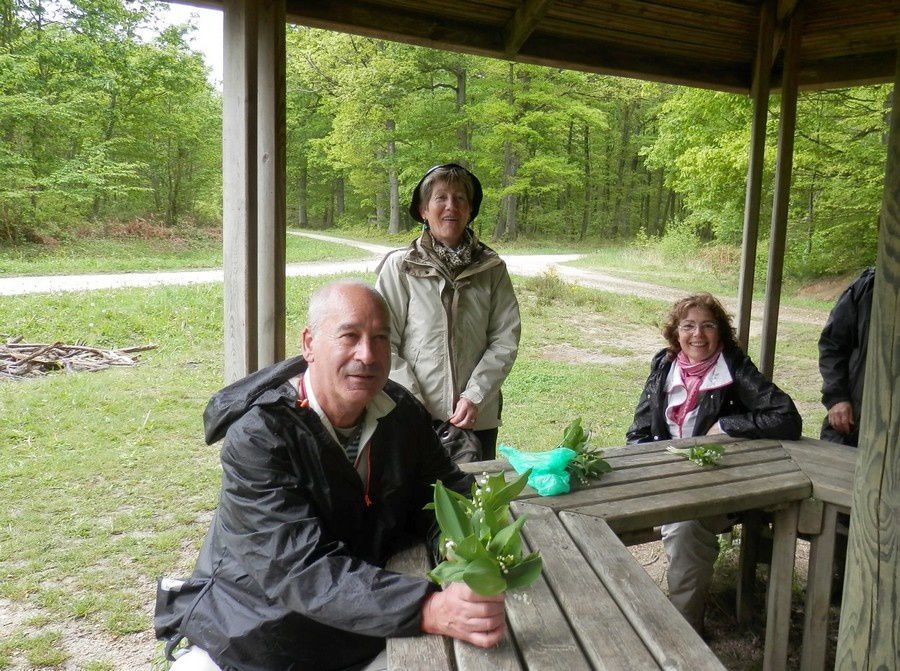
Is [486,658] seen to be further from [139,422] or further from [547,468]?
[139,422]

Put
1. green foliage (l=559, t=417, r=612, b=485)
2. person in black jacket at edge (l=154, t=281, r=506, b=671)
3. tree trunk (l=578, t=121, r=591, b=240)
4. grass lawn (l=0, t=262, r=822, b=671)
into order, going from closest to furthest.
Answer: person in black jacket at edge (l=154, t=281, r=506, b=671) → green foliage (l=559, t=417, r=612, b=485) → grass lawn (l=0, t=262, r=822, b=671) → tree trunk (l=578, t=121, r=591, b=240)

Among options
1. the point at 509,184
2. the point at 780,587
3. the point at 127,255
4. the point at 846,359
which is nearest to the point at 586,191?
the point at 509,184

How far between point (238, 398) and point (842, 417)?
10.3 feet

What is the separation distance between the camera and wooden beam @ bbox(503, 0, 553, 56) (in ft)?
11.7

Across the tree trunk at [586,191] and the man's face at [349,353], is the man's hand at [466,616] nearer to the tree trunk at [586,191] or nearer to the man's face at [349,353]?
the man's face at [349,353]

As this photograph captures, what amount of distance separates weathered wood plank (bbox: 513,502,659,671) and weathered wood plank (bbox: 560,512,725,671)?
0.02m

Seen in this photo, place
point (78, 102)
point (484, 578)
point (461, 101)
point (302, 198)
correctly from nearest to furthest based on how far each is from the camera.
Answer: point (484, 578), point (78, 102), point (461, 101), point (302, 198)

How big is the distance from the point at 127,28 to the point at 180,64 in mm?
1538

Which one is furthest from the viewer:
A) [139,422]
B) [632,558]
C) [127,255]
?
[127,255]

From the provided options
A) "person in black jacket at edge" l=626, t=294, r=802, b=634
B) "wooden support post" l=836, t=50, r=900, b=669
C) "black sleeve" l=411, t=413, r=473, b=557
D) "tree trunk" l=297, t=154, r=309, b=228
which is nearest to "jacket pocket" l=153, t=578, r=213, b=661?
"black sleeve" l=411, t=413, r=473, b=557

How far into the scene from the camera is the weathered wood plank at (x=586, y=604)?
1.62 m

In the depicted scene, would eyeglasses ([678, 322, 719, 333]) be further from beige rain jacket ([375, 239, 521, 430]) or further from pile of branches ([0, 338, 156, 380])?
pile of branches ([0, 338, 156, 380])

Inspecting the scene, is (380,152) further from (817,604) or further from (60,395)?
(817,604)

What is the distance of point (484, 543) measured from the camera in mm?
1658
